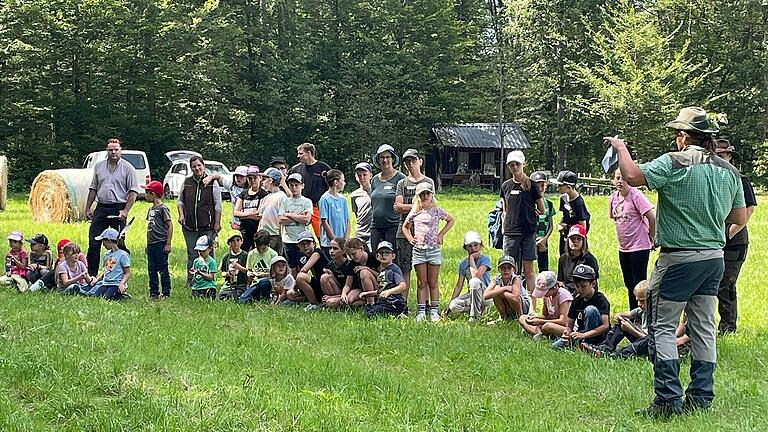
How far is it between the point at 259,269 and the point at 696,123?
6227mm

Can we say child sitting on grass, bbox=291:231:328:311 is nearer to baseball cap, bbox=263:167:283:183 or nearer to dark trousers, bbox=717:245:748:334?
baseball cap, bbox=263:167:283:183

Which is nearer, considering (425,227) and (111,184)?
(425,227)

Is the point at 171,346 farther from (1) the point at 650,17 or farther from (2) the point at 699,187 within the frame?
(1) the point at 650,17

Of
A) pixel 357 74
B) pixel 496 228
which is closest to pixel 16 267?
pixel 496 228

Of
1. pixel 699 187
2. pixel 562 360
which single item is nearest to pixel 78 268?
pixel 562 360

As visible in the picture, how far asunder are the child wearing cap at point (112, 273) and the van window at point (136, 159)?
1940cm

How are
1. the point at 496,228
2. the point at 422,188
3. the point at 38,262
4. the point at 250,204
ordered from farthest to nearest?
1. the point at 250,204
2. the point at 38,262
3. the point at 496,228
4. the point at 422,188

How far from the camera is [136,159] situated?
29.4 m

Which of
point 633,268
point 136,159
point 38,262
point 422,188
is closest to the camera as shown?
point 633,268

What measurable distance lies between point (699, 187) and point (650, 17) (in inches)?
1682

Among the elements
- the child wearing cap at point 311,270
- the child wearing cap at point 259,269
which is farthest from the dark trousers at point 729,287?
the child wearing cap at point 259,269

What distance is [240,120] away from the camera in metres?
39.5

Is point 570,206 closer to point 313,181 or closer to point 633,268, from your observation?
point 633,268

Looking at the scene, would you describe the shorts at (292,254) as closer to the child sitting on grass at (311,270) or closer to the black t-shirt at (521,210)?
the child sitting on grass at (311,270)
